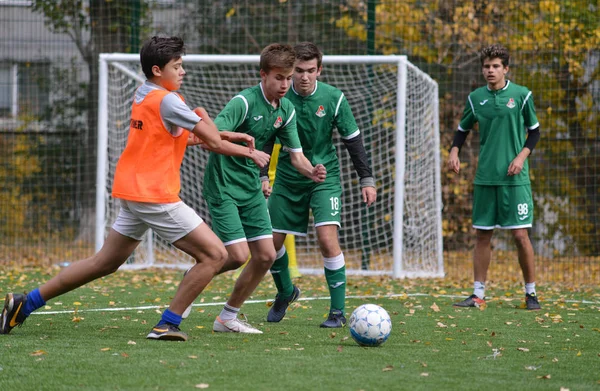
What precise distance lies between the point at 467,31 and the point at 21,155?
7.04 meters

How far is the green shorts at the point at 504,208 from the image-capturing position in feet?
24.6

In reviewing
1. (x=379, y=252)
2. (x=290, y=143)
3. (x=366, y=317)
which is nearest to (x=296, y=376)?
(x=366, y=317)

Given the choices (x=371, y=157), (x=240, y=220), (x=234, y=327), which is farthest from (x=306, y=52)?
(x=371, y=157)

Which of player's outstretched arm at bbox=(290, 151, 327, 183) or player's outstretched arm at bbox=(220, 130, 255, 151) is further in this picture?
player's outstretched arm at bbox=(290, 151, 327, 183)

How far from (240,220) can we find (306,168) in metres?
0.63

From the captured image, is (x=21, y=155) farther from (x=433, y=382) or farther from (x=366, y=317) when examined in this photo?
(x=433, y=382)

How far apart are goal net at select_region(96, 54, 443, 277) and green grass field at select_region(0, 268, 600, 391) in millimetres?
3029

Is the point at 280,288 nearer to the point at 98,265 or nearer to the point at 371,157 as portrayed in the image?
the point at 98,265

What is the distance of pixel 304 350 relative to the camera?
4848 mm

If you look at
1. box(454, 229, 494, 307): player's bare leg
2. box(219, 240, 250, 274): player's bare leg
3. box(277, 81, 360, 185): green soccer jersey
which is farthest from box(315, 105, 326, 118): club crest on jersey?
box(454, 229, 494, 307): player's bare leg

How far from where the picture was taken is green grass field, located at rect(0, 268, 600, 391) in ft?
12.9

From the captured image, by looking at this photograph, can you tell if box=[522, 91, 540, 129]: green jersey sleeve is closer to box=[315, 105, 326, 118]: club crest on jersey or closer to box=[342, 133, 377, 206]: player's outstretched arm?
box=[342, 133, 377, 206]: player's outstretched arm

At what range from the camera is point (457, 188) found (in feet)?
42.5

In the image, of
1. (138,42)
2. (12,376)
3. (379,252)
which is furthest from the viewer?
(138,42)
